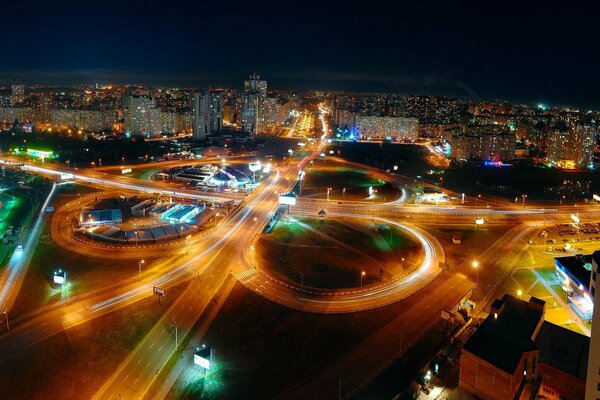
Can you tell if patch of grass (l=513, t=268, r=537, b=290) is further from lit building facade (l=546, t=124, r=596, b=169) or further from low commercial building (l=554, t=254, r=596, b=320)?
lit building facade (l=546, t=124, r=596, b=169)

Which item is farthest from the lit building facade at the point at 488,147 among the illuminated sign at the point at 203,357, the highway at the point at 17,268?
the illuminated sign at the point at 203,357

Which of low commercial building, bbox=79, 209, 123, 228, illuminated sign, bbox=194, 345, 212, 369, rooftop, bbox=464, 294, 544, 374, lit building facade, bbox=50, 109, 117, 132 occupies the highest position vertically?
lit building facade, bbox=50, 109, 117, 132

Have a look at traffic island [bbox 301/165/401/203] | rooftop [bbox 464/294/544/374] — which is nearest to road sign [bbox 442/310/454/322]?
rooftop [bbox 464/294/544/374]

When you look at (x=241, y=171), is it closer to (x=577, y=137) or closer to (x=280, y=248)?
(x=280, y=248)

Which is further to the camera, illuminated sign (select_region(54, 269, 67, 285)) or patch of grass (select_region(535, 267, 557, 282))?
patch of grass (select_region(535, 267, 557, 282))

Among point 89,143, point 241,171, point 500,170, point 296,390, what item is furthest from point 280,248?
point 89,143

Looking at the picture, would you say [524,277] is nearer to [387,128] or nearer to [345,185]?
[345,185]
